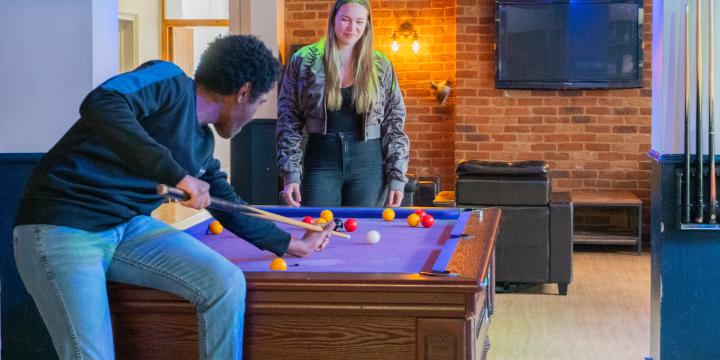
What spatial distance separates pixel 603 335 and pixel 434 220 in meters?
1.81

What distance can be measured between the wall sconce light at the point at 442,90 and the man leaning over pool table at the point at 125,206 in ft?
20.4

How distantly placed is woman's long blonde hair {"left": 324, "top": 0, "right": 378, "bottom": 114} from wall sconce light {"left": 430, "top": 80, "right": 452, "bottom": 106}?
4.39 meters

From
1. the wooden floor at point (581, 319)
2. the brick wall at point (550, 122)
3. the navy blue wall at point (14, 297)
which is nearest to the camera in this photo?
the navy blue wall at point (14, 297)

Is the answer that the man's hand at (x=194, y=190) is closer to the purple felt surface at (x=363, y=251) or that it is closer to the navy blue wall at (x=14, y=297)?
the purple felt surface at (x=363, y=251)

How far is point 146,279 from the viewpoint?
2408mm

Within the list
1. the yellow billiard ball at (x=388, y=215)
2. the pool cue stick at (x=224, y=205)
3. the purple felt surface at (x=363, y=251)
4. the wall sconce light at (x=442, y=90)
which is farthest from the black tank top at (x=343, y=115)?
the wall sconce light at (x=442, y=90)

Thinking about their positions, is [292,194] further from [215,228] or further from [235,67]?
[235,67]

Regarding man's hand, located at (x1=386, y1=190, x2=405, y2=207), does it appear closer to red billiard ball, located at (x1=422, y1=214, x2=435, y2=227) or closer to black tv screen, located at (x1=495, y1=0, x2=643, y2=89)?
red billiard ball, located at (x1=422, y1=214, x2=435, y2=227)

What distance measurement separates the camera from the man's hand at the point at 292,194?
437cm

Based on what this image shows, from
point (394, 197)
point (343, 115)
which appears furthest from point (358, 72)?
point (394, 197)

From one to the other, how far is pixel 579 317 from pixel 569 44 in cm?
340

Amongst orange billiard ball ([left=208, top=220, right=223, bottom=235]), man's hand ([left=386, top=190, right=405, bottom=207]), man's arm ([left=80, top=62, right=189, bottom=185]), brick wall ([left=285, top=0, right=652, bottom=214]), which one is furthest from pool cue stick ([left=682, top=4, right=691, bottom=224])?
brick wall ([left=285, top=0, right=652, bottom=214])

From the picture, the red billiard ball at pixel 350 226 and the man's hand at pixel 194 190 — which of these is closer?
the man's hand at pixel 194 190

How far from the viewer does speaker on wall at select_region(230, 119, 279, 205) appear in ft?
22.6
